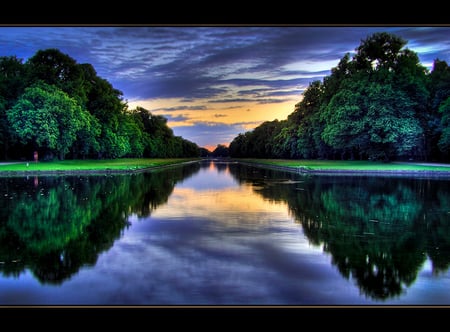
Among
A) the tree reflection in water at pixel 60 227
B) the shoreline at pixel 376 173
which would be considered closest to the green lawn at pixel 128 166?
the shoreline at pixel 376 173

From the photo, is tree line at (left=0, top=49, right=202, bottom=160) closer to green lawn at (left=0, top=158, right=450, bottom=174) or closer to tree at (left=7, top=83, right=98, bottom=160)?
tree at (left=7, top=83, right=98, bottom=160)

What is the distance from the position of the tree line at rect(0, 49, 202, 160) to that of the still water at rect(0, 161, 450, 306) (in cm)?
3297

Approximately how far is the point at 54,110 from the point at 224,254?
139ft

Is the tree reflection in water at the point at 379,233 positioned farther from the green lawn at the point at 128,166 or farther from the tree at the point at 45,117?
the tree at the point at 45,117

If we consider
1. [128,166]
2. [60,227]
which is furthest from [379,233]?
[128,166]

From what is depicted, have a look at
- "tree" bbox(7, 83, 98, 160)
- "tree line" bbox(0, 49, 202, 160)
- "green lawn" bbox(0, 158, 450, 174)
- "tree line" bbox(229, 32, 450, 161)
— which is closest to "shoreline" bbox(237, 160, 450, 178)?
"green lawn" bbox(0, 158, 450, 174)

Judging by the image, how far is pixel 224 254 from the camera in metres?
7.99

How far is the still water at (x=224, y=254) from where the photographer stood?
5777 mm

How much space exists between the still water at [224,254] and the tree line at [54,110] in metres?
33.0

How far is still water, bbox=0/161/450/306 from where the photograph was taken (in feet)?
19.0

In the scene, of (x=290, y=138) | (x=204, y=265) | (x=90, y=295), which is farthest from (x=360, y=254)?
(x=290, y=138)

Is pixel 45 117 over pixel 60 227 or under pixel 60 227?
over

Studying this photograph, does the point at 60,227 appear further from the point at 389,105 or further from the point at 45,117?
the point at 389,105

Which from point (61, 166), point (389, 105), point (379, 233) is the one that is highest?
point (389, 105)
